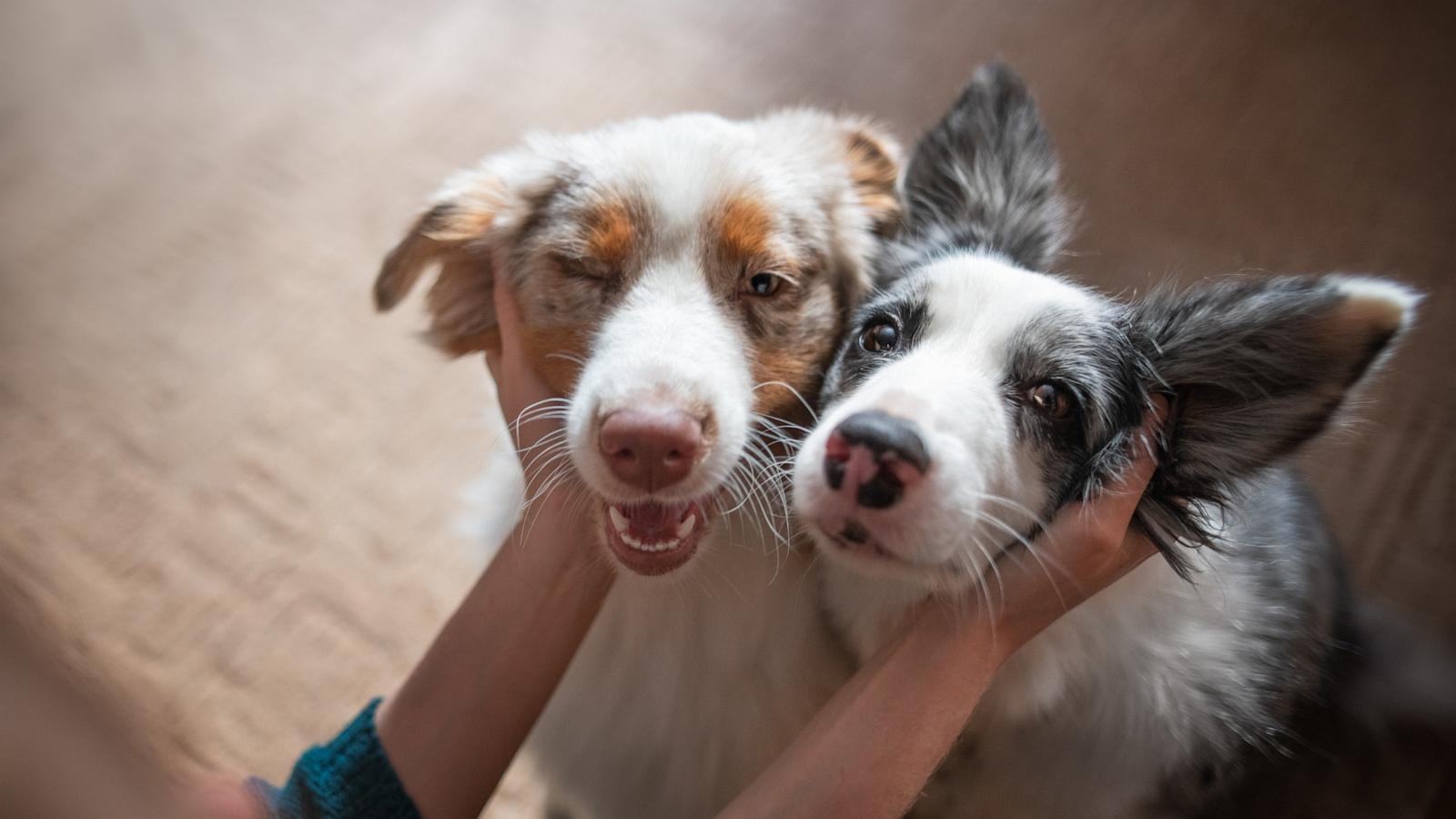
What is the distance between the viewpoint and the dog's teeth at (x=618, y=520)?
3.67 ft

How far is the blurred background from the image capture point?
1757 millimetres

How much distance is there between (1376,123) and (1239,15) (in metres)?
0.40

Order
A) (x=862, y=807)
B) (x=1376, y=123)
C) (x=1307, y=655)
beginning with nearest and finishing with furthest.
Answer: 1. (x=862, y=807)
2. (x=1307, y=655)
3. (x=1376, y=123)

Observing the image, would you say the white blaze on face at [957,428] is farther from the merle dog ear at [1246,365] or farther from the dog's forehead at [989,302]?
the merle dog ear at [1246,365]

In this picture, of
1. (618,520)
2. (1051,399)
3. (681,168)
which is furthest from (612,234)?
(1051,399)

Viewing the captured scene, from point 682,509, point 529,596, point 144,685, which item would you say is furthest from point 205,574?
point 682,509

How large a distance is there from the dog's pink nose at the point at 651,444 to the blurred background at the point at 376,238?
56cm

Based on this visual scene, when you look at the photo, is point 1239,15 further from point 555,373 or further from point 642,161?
point 555,373

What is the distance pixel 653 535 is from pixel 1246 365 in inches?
27.1

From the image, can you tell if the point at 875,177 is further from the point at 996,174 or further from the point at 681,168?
the point at 681,168

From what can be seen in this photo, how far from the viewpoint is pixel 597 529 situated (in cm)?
116

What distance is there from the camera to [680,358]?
104cm

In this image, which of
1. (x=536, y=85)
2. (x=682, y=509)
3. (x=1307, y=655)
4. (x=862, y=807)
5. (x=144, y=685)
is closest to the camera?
(x=862, y=807)

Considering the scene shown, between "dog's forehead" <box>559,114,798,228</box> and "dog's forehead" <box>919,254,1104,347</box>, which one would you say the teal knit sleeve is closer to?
"dog's forehead" <box>559,114,798,228</box>
